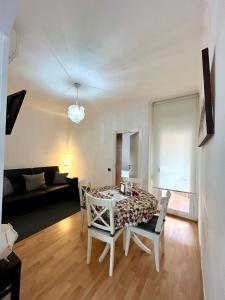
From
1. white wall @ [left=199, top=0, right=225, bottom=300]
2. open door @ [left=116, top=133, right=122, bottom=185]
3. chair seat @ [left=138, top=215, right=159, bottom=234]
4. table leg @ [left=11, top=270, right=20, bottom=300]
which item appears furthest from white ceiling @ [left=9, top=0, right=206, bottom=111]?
chair seat @ [left=138, top=215, right=159, bottom=234]

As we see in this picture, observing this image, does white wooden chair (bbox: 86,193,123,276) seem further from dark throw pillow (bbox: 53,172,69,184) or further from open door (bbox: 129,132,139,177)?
dark throw pillow (bbox: 53,172,69,184)

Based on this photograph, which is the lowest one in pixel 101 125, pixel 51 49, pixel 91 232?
pixel 91 232

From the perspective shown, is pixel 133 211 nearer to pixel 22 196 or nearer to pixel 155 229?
pixel 155 229

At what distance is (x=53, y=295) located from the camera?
1.50 meters

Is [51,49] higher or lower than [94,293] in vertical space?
higher

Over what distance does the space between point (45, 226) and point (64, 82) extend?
2.69 meters

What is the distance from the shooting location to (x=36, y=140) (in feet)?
14.9

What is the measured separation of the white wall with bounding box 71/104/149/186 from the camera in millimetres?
3877

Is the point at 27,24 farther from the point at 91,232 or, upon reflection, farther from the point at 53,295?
the point at 53,295

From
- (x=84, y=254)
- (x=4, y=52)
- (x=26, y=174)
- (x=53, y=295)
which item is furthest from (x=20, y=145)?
(x=4, y=52)

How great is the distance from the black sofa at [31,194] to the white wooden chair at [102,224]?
204 cm

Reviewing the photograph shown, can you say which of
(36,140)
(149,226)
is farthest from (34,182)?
(149,226)

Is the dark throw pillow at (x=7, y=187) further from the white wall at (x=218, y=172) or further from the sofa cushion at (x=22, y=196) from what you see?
the white wall at (x=218, y=172)

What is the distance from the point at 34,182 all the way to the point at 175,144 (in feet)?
11.5
